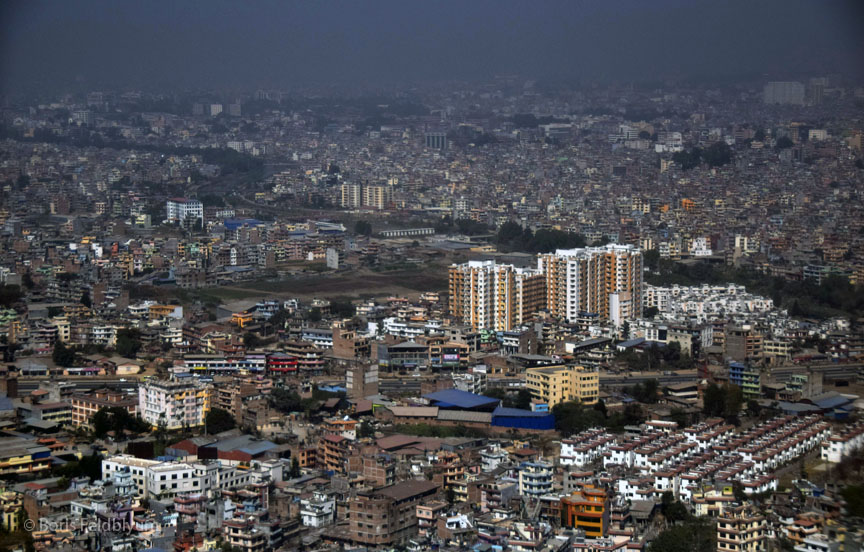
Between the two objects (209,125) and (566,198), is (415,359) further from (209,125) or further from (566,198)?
(209,125)

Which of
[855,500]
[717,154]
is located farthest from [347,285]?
[717,154]

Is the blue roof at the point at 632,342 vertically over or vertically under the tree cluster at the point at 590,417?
over

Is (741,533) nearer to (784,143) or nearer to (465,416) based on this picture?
(465,416)

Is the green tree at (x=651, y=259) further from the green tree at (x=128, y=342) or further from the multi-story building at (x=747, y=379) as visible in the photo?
the green tree at (x=128, y=342)

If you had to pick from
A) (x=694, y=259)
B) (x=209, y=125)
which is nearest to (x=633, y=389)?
(x=694, y=259)

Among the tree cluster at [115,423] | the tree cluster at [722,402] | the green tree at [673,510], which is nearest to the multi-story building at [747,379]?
the tree cluster at [722,402]

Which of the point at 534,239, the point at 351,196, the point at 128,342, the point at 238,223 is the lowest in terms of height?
the point at 128,342

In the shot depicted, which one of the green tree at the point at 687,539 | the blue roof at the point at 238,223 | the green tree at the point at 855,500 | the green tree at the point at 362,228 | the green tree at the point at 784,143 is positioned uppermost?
the green tree at the point at 784,143
